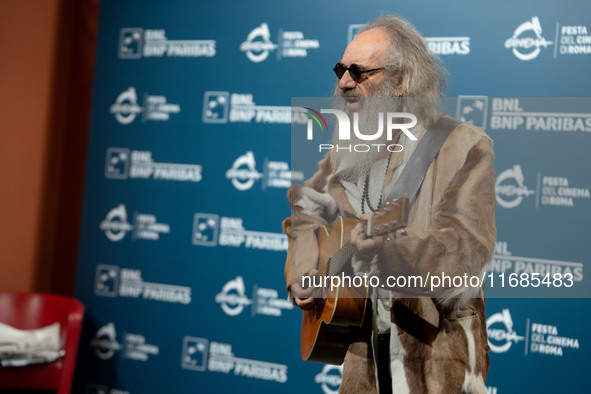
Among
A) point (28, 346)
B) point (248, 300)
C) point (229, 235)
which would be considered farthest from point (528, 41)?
point (28, 346)

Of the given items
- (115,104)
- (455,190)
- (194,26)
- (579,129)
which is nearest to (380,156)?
(455,190)

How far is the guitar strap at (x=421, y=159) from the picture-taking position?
1.86 m

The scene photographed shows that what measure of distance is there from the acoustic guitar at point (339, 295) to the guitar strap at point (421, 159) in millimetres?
56

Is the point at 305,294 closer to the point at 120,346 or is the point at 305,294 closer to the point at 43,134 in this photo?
the point at 120,346

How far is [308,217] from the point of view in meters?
2.13

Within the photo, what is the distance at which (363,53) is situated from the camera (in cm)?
209

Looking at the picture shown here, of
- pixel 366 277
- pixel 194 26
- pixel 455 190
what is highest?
pixel 194 26

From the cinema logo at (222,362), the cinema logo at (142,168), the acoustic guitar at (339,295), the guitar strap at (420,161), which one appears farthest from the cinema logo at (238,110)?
the guitar strap at (420,161)

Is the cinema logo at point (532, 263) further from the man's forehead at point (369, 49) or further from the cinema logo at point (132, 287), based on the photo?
the cinema logo at point (132, 287)

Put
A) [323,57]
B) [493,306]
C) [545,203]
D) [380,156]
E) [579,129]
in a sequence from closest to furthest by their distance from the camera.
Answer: [380,156] < [579,129] < [545,203] < [493,306] < [323,57]

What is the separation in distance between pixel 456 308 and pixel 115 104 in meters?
3.24

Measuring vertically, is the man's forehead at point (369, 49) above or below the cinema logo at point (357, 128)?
above

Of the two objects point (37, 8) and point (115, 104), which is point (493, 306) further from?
point (37, 8)

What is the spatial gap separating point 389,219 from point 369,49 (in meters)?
0.68
